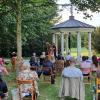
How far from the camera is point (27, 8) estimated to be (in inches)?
810

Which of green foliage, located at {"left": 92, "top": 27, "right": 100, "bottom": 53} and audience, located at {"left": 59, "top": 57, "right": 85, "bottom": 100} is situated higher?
audience, located at {"left": 59, "top": 57, "right": 85, "bottom": 100}

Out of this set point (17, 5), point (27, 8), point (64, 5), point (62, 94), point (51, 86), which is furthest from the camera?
point (64, 5)

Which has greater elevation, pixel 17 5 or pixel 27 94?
pixel 17 5

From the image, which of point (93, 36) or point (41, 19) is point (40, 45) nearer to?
point (41, 19)

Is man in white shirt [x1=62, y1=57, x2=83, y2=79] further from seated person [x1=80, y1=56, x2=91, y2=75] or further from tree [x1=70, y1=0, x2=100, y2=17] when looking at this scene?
tree [x1=70, y1=0, x2=100, y2=17]

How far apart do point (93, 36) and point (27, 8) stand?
3098 centimetres

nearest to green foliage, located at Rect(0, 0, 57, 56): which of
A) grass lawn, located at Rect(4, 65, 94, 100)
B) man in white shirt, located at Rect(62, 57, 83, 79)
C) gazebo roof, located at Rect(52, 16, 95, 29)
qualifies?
gazebo roof, located at Rect(52, 16, 95, 29)

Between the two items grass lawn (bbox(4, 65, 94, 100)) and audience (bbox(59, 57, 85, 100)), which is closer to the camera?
audience (bbox(59, 57, 85, 100))

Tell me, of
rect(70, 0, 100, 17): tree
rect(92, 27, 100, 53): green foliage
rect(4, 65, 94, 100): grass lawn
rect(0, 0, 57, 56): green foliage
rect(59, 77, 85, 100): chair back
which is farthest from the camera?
rect(92, 27, 100, 53): green foliage

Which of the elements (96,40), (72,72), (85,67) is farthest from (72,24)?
(96,40)

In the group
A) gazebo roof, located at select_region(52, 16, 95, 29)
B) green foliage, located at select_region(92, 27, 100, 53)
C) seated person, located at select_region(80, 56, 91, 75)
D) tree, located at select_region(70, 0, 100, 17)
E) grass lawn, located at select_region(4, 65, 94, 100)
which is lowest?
green foliage, located at select_region(92, 27, 100, 53)

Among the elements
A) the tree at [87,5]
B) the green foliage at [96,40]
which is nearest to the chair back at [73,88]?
the tree at [87,5]

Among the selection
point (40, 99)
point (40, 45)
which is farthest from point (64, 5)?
point (40, 45)

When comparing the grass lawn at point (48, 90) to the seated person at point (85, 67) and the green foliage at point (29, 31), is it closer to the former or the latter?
the seated person at point (85, 67)
